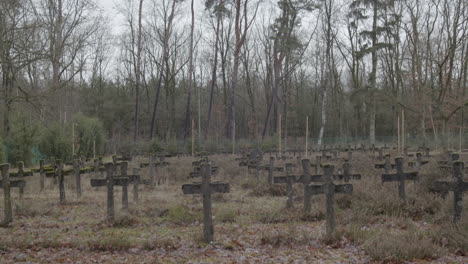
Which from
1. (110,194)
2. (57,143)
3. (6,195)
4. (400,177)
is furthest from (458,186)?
(57,143)

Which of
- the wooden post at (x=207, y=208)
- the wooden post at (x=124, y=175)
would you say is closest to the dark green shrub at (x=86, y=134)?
the wooden post at (x=124, y=175)

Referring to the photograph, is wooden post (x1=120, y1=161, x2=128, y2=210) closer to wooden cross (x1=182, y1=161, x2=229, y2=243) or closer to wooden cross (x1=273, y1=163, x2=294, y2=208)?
wooden cross (x1=182, y1=161, x2=229, y2=243)

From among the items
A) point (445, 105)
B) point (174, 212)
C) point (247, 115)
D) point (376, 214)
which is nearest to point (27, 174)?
point (174, 212)

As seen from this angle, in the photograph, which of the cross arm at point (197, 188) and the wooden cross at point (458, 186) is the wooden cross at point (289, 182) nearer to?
the cross arm at point (197, 188)

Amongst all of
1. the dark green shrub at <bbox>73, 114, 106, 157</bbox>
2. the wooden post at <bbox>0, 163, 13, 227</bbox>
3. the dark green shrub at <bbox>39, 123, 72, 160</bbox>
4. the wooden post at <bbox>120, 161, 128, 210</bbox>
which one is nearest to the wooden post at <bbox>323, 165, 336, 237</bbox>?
the wooden post at <bbox>120, 161, 128, 210</bbox>

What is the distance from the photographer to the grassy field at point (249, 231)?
6.45 metres

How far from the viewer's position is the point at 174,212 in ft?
30.7

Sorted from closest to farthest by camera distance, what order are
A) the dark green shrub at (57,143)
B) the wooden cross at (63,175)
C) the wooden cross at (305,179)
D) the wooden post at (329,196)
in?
the wooden post at (329,196), the wooden cross at (305,179), the wooden cross at (63,175), the dark green shrub at (57,143)

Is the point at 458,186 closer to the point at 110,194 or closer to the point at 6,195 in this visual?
the point at 110,194

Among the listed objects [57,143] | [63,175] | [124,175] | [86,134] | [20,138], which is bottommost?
[63,175]

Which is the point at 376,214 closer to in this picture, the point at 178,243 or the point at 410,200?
the point at 410,200

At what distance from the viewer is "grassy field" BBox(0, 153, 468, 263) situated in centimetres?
645

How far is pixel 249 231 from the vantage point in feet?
26.8

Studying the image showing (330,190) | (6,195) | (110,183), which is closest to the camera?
(330,190)
